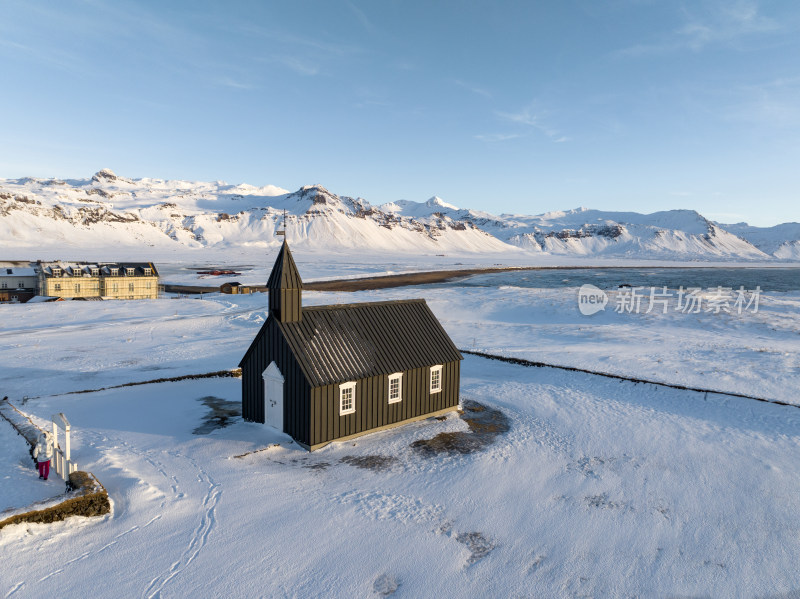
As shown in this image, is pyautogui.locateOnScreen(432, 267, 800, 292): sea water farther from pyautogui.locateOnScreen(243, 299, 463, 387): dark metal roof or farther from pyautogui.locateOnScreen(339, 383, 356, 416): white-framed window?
pyautogui.locateOnScreen(339, 383, 356, 416): white-framed window

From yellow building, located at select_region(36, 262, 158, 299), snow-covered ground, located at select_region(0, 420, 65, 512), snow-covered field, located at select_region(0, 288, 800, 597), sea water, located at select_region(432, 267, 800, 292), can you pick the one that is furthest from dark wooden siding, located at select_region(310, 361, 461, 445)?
sea water, located at select_region(432, 267, 800, 292)

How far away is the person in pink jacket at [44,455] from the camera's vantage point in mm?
14641

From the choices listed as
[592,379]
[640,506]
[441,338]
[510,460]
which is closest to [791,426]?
[592,379]

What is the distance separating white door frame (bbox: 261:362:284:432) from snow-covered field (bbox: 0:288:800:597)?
2.21 feet

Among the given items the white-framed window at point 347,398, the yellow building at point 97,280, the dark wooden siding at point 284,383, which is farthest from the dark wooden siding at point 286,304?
the yellow building at point 97,280

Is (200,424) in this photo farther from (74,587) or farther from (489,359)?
(489,359)

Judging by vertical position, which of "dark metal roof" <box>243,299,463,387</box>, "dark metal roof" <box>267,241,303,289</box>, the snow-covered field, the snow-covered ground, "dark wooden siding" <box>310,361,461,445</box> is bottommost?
the snow-covered field

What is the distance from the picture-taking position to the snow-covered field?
450 inches

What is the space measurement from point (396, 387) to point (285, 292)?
6.27 meters

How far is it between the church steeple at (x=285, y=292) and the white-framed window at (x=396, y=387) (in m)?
4.73

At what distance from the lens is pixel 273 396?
20.3 meters

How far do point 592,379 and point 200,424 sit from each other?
21.2 m

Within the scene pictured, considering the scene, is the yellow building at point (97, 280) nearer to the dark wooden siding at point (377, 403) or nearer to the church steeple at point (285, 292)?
the church steeple at point (285, 292)

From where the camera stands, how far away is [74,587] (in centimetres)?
1066
